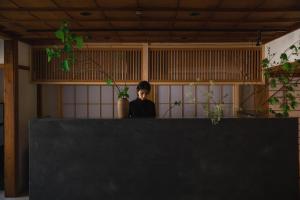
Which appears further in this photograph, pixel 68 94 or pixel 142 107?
pixel 68 94

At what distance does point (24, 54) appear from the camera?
574cm

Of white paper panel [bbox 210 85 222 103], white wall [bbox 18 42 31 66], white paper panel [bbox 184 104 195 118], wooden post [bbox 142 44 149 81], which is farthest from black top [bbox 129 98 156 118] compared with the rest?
white wall [bbox 18 42 31 66]

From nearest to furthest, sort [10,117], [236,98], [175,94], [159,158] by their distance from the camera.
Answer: [159,158], [10,117], [236,98], [175,94]

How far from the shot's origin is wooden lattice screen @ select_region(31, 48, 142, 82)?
5992mm

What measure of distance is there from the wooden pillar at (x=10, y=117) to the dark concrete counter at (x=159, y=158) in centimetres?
271

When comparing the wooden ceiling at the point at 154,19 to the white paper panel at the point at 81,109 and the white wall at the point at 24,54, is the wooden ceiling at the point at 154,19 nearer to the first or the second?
the white wall at the point at 24,54

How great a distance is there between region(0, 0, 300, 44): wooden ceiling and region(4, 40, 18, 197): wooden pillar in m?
0.34

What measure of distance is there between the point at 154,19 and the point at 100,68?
6.51ft

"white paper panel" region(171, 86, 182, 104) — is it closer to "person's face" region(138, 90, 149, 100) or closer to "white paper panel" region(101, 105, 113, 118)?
"white paper panel" region(101, 105, 113, 118)

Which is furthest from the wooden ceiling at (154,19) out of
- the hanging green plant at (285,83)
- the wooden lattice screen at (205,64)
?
the hanging green plant at (285,83)

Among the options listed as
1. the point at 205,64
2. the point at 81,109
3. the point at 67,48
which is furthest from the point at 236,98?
the point at 67,48

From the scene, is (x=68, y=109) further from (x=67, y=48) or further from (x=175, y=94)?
(x=67, y=48)

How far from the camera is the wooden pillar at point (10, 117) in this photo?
5207 millimetres

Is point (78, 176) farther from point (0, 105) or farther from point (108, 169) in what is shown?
point (0, 105)
